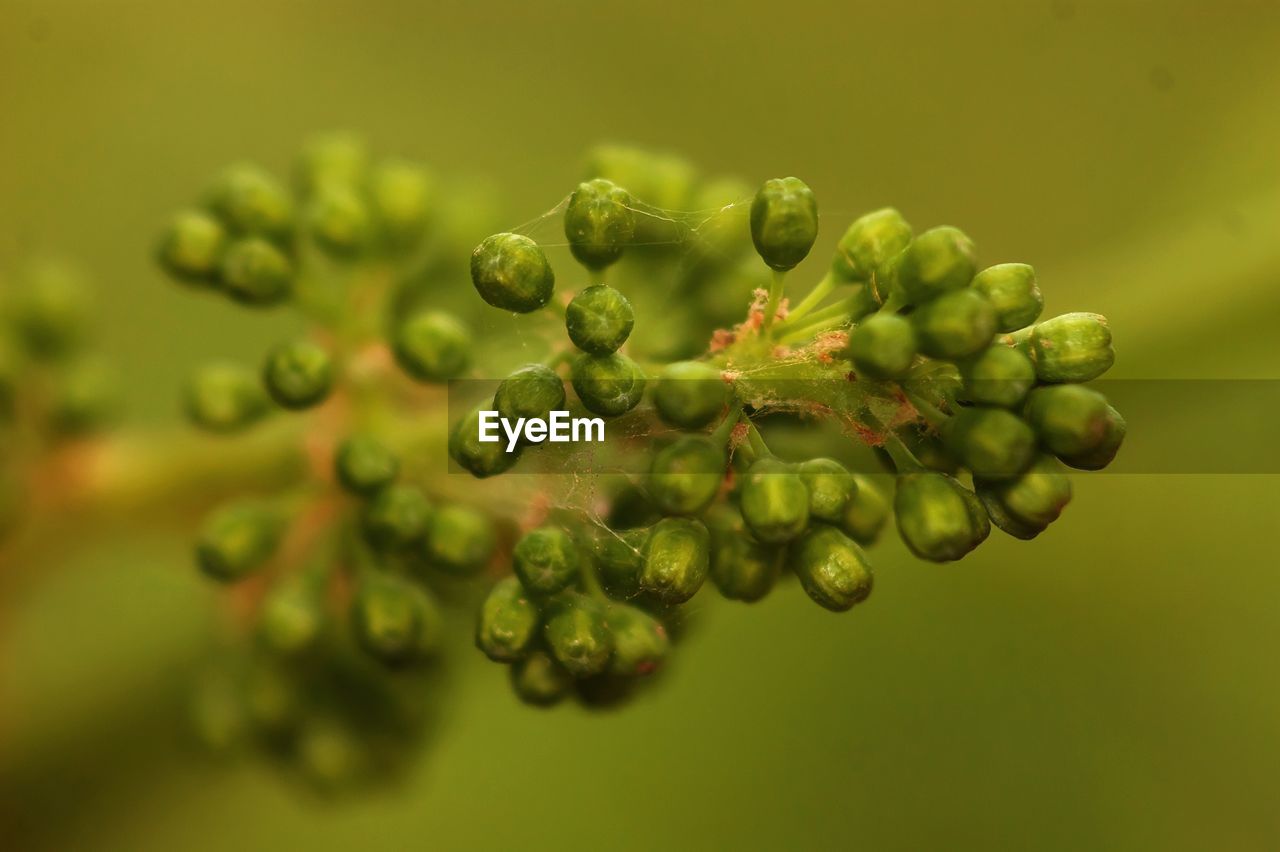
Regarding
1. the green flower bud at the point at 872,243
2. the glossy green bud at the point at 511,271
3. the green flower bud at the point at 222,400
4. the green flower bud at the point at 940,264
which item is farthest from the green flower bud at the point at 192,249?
the green flower bud at the point at 940,264

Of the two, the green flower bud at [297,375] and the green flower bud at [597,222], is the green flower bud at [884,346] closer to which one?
the green flower bud at [597,222]

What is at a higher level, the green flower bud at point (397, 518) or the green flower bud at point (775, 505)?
the green flower bud at point (397, 518)

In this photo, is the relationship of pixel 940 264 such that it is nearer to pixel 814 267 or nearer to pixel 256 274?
pixel 256 274

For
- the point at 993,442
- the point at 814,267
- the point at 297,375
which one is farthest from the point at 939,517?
the point at 814,267

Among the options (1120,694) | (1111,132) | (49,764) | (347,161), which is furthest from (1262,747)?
(49,764)

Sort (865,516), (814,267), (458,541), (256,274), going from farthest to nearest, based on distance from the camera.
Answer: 1. (814,267)
2. (256,274)
3. (458,541)
4. (865,516)

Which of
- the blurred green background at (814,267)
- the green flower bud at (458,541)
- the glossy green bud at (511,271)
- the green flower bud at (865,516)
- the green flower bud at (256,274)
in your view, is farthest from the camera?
the blurred green background at (814,267)
